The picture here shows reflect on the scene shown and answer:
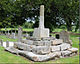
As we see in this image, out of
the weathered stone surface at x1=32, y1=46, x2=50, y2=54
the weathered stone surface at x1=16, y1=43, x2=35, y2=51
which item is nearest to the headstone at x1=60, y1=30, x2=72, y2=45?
the weathered stone surface at x1=32, y1=46, x2=50, y2=54

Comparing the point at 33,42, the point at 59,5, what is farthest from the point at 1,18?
the point at 33,42

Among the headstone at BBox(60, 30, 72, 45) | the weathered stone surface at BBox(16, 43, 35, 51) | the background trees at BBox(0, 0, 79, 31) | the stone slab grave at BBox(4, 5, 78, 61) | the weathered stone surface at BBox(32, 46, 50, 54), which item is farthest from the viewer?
the background trees at BBox(0, 0, 79, 31)

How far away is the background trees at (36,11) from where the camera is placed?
27.9 metres

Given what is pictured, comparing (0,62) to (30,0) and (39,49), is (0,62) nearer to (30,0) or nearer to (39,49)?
(39,49)

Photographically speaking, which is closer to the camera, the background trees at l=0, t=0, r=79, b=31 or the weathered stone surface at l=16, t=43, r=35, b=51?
the weathered stone surface at l=16, t=43, r=35, b=51

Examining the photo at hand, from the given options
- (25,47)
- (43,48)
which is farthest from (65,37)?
(25,47)

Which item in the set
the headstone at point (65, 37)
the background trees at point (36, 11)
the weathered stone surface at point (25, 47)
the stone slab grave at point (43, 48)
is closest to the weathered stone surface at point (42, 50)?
the stone slab grave at point (43, 48)

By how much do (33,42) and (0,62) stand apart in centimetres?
306

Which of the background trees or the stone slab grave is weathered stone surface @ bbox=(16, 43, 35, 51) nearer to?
the stone slab grave

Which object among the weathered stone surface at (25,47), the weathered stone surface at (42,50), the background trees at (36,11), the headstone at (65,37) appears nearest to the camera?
the weathered stone surface at (42,50)

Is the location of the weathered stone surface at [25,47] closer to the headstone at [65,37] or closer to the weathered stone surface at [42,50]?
the weathered stone surface at [42,50]

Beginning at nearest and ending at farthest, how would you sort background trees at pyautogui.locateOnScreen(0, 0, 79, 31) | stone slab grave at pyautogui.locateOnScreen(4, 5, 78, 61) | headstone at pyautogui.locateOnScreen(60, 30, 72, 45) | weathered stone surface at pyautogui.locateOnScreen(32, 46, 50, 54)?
stone slab grave at pyautogui.locateOnScreen(4, 5, 78, 61), weathered stone surface at pyautogui.locateOnScreen(32, 46, 50, 54), headstone at pyautogui.locateOnScreen(60, 30, 72, 45), background trees at pyautogui.locateOnScreen(0, 0, 79, 31)

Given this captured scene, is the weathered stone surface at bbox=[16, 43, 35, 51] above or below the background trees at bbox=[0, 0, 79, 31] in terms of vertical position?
below

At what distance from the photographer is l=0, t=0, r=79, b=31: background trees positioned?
27938mm
